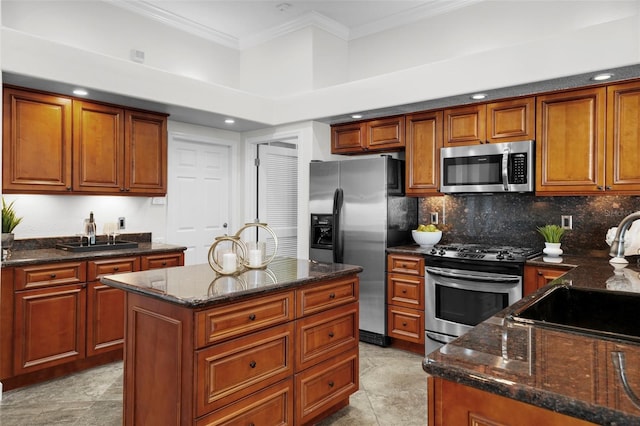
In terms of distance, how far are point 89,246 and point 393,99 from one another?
3058 millimetres

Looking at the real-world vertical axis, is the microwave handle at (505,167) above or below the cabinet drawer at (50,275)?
above

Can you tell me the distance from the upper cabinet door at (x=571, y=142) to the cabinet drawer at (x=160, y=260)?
327cm

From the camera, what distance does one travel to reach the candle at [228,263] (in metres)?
2.46

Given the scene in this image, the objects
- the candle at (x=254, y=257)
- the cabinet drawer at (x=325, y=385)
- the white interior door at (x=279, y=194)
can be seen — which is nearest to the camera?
the cabinet drawer at (x=325, y=385)

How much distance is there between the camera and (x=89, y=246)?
12.3 ft

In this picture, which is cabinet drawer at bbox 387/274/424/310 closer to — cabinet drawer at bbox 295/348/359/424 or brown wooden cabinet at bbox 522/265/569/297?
brown wooden cabinet at bbox 522/265/569/297

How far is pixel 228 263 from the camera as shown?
246cm

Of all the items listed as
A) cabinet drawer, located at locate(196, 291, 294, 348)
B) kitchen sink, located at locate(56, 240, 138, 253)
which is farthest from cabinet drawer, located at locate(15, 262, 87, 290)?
cabinet drawer, located at locate(196, 291, 294, 348)

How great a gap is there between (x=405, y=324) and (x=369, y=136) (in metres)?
1.96

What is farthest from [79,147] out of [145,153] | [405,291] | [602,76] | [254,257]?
[602,76]

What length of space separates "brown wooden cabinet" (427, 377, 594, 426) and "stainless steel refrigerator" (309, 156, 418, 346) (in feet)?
9.97

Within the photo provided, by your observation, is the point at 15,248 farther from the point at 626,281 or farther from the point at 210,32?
the point at 626,281

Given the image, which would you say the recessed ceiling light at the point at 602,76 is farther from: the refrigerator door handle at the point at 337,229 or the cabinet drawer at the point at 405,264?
the refrigerator door handle at the point at 337,229

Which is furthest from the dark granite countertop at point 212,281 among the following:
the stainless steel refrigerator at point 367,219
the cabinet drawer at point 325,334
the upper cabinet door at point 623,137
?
the upper cabinet door at point 623,137
